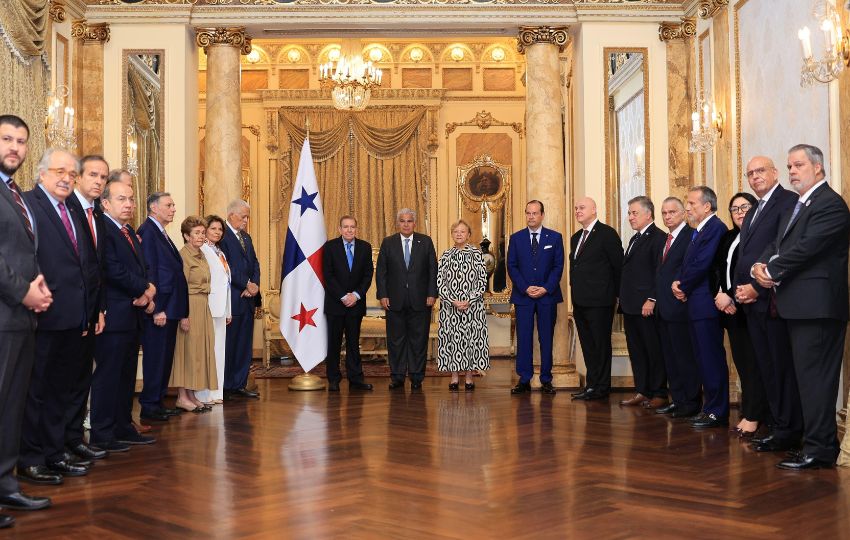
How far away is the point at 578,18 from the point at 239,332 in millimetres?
4250

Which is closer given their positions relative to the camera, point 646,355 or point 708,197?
point 708,197

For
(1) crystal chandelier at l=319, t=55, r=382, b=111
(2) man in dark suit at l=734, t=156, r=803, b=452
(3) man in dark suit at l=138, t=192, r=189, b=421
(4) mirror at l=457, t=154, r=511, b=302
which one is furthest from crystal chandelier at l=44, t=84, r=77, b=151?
(4) mirror at l=457, t=154, r=511, b=302

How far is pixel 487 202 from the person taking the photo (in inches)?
Answer: 508

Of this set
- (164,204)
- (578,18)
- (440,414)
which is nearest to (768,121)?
(578,18)

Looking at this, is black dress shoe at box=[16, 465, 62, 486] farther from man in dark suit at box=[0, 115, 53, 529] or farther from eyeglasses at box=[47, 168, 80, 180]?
eyeglasses at box=[47, 168, 80, 180]

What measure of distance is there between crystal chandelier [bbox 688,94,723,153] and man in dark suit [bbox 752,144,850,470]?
3175 mm

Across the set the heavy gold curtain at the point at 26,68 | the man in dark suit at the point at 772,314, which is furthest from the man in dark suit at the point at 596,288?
the heavy gold curtain at the point at 26,68

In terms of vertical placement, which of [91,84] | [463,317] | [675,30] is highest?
[675,30]

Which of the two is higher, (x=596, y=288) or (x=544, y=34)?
(x=544, y=34)

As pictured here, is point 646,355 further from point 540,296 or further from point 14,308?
point 14,308

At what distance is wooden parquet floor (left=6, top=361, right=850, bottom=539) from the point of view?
347cm

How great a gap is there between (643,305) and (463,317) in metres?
1.78

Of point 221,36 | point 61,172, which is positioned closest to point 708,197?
point 61,172

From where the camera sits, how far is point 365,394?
7902mm
